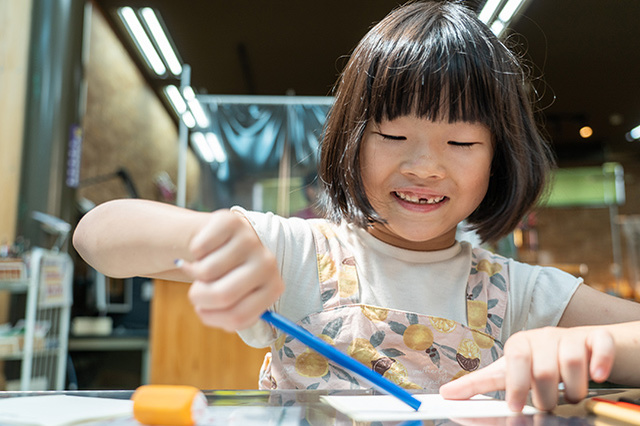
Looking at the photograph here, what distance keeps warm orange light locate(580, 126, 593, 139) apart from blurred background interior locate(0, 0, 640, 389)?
24mm

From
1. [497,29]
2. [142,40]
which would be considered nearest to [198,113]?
[142,40]

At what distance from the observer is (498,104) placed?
29.6 inches

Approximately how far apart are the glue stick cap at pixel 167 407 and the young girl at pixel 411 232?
209mm

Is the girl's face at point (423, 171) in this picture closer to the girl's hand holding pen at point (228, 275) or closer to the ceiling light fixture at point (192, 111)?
the girl's hand holding pen at point (228, 275)

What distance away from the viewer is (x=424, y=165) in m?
0.69

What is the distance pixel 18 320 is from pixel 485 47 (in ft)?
9.84

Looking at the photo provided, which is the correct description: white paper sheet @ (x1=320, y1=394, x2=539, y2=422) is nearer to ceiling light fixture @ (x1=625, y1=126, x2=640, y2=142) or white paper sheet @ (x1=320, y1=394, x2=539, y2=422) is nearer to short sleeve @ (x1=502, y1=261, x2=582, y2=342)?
short sleeve @ (x1=502, y1=261, x2=582, y2=342)

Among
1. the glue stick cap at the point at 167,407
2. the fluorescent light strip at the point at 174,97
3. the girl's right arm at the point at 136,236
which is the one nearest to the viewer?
the glue stick cap at the point at 167,407

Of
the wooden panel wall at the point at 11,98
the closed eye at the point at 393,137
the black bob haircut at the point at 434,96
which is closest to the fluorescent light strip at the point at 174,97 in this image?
the wooden panel wall at the point at 11,98

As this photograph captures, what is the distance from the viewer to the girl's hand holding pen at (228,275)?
40 centimetres

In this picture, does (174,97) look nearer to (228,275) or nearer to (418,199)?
(418,199)

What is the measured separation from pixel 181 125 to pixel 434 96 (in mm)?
3536

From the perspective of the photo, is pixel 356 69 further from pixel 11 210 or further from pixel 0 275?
pixel 11 210

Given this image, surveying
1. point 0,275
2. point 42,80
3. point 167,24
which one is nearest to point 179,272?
point 0,275
